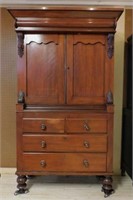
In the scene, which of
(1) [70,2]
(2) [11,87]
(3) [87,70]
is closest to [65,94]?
(3) [87,70]

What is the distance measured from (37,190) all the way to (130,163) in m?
1.05

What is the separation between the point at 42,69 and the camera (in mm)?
2287

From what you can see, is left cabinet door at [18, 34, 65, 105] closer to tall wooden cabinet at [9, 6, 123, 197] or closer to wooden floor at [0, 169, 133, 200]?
tall wooden cabinet at [9, 6, 123, 197]

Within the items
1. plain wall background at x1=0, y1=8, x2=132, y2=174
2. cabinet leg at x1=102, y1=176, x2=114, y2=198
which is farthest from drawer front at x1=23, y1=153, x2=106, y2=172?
plain wall background at x1=0, y1=8, x2=132, y2=174

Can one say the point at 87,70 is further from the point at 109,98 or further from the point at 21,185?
the point at 21,185

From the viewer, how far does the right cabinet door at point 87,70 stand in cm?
227

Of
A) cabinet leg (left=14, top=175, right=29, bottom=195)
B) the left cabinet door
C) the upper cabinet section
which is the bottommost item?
cabinet leg (left=14, top=175, right=29, bottom=195)

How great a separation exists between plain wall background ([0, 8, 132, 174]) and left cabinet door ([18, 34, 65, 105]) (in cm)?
60

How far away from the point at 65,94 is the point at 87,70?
327mm

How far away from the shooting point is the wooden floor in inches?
88.6

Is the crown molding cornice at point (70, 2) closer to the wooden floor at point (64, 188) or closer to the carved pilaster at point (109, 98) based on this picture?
the carved pilaster at point (109, 98)

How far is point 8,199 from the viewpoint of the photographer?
2195mm

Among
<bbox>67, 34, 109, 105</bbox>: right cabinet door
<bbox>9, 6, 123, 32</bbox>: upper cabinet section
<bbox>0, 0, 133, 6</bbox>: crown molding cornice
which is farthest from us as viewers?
<bbox>0, 0, 133, 6</bbox>: crown molding cornice

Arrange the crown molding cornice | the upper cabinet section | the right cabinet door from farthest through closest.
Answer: the crown molding cornice < the right cabinet door < the upper cabinet section
